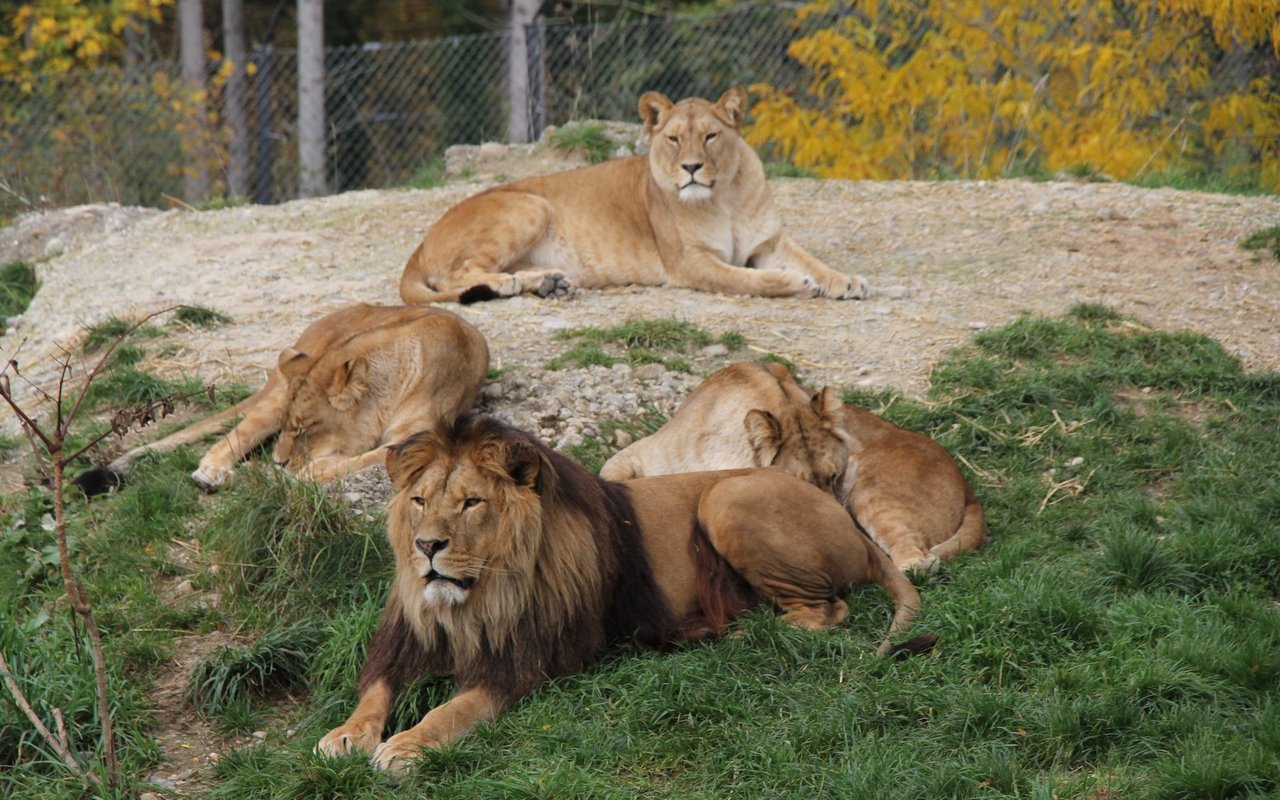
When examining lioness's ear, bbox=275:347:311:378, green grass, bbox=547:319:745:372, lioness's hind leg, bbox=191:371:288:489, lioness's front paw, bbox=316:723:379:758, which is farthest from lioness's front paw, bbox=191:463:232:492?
lioness's front paw, bbox=316:723:379:758

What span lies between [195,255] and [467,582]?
6339 mm

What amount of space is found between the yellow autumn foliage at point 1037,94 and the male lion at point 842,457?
730 cm

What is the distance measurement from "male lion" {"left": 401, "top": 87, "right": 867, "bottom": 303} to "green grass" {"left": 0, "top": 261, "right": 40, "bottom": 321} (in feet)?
11.4

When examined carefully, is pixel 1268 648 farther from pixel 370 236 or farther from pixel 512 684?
pixel 370 236

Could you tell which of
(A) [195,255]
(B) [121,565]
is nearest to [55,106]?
(A) [195,255]

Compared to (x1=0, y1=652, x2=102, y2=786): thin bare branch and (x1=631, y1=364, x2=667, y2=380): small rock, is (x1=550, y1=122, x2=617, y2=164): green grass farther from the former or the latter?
(x1=0, y1=652, x2=102, y2=786): thin bare branch

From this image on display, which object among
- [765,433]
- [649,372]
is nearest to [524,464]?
[765,433]

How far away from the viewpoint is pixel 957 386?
724cm

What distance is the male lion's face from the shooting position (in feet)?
15.2

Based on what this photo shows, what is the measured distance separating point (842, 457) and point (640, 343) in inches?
74.4

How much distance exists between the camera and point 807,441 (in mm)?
5973

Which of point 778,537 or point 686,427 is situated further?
point 686,427

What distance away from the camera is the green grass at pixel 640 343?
7.44 metres

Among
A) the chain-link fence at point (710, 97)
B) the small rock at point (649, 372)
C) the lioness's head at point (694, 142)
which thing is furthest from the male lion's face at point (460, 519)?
the chain-link fence at point (710, 97)
